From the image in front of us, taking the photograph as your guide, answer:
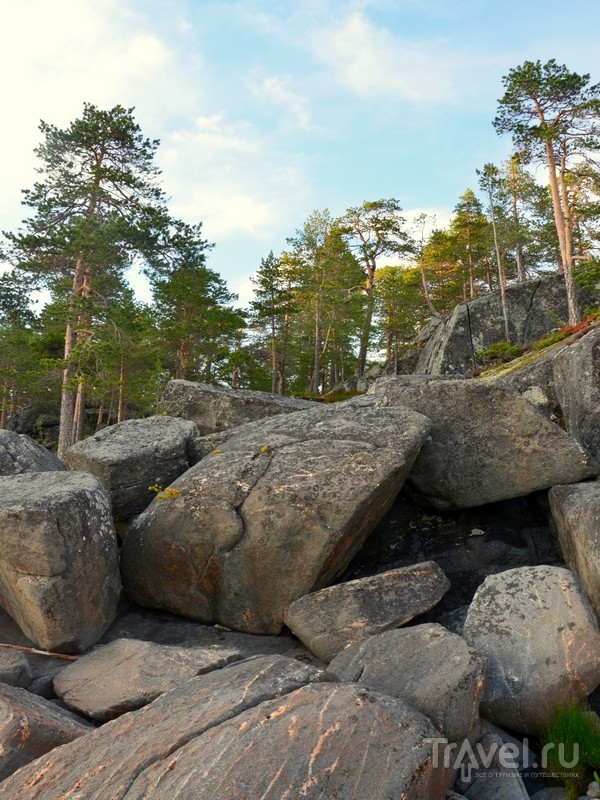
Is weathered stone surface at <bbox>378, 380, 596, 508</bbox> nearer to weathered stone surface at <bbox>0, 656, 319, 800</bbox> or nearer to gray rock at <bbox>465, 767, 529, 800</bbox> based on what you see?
gray rock at <bbox>465, 767, 529, 800</bbox>

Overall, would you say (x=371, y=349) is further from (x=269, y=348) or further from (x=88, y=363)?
(x=88, y=363)

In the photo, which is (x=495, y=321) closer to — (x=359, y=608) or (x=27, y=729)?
(x=359, y=608)

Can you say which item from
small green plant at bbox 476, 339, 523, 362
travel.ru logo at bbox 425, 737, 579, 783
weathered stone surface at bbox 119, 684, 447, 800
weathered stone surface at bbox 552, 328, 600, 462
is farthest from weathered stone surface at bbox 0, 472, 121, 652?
small green plant at bbox 476, 339, 523, 362

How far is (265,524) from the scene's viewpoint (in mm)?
9344

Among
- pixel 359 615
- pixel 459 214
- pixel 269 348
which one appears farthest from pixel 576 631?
pixel 459 214

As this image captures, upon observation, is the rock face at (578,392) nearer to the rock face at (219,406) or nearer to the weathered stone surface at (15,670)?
the rock face at (219,406)

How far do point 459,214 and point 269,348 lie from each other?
22882 millimetres

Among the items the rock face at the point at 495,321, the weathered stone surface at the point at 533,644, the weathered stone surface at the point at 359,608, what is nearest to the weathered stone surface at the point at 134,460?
the weathered stone surface at the point at 359,608

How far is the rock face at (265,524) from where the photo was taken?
9172 mm

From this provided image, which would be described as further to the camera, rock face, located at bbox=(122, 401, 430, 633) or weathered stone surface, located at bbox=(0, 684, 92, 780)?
rock face, located at bbox=(122, 401, 430, 633)

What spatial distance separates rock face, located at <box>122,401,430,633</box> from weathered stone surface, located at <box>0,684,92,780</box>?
3.32 metres

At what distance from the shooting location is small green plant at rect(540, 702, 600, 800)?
236 inches

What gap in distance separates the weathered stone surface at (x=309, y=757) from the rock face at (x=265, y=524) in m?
3.95

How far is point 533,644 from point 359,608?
2488mm
